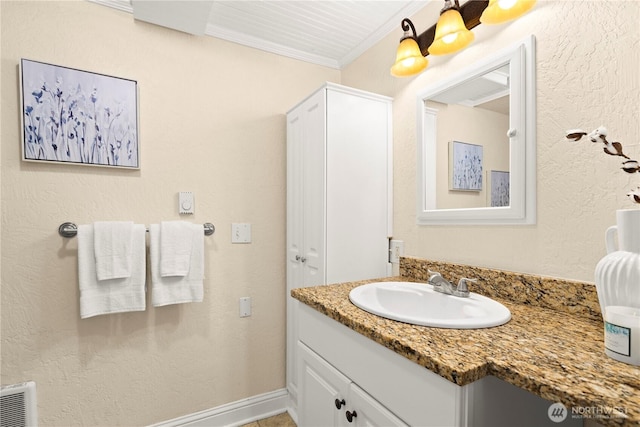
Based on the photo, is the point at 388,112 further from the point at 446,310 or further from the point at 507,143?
the point at 446,310

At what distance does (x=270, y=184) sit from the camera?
187 centimetres

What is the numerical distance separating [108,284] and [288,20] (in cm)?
160

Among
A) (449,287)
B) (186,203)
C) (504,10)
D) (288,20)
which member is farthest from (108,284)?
(504,10)

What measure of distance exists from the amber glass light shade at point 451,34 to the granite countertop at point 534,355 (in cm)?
101

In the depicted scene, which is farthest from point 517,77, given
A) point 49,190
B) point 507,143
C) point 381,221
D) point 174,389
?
point 174,389

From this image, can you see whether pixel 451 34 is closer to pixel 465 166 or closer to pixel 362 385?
pixel 465 166

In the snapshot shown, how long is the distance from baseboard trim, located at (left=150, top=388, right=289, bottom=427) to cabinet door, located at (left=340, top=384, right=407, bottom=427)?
108cm

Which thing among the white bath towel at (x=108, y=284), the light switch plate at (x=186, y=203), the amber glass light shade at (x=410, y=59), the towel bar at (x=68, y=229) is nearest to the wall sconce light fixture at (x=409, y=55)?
the amber glass light shade at (x=410, y=59)

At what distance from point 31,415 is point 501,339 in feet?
6.08

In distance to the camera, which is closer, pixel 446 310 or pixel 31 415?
pixel 446 310

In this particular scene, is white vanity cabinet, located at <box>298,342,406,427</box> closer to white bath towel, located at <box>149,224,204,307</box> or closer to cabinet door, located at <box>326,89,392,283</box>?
cabinet door, located at <box>326,89,392,283</box>

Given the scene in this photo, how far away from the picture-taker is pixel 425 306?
3.76 ft

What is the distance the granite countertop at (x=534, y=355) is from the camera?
1.65ft

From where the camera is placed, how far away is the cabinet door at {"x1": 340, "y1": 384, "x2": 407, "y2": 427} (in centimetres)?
76
